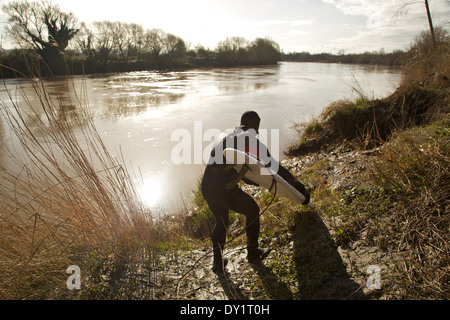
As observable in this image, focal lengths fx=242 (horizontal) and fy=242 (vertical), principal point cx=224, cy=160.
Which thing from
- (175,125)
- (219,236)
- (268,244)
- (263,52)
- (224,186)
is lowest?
(268,244)

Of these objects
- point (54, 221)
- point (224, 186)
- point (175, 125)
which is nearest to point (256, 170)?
point (224, 186)

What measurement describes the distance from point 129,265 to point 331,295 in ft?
5.86

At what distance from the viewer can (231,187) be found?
2.08m

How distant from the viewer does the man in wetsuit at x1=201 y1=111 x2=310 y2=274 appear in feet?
6.98

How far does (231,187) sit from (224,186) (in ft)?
0.44

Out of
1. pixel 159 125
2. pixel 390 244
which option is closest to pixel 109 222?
pixel 390 244

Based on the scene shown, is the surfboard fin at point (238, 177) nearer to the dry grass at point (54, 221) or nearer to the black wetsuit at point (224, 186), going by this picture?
the black wetsuit at point (224, 186)

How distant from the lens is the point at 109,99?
1248cm

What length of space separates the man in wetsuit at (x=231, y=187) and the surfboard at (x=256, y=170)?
0.08m

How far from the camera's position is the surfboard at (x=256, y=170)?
1.99 meters

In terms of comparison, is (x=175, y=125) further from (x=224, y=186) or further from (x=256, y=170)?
(x=256, y=170)

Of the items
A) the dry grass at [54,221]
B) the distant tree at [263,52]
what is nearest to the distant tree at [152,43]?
the distant tree at [263,52]

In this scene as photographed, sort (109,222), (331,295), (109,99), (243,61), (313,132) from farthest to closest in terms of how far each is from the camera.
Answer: (243,61), (109,99), (313,132), (109,222), (331,295)
